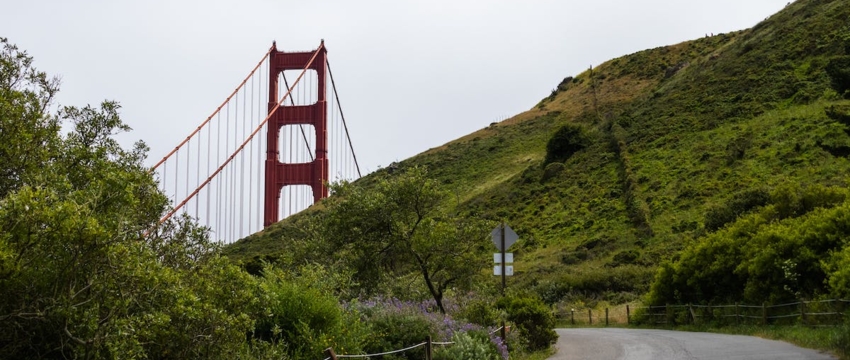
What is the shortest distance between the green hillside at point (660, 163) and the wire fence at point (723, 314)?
360 centimetres

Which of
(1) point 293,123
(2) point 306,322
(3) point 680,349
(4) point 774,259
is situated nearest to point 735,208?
(4) point 774,259

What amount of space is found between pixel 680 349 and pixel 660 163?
44.6m

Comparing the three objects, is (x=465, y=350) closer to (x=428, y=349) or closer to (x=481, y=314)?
(x=428, y=349)

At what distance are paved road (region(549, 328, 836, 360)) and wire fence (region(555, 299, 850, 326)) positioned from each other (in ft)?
5.36

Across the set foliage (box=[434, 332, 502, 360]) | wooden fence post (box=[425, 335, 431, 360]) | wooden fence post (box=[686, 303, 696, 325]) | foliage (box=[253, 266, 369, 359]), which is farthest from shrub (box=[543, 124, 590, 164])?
foliage (box=[253, 266, 369, 359])

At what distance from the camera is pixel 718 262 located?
27.0 metres

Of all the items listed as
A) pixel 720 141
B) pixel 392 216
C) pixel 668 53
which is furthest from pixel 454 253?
pixel 668 53

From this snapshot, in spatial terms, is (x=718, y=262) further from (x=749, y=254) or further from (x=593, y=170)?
(x=593, y=170)

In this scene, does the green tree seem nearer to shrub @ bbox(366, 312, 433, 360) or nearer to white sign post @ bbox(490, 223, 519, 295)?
shrub @ bbox(366, 312, 433, 360)

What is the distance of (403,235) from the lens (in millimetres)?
18609

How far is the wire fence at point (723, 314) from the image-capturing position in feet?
63.8

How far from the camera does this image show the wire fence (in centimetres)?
1944

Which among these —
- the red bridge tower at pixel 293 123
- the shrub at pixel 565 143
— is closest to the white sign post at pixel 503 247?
the red bridge tower at pixel 293 123

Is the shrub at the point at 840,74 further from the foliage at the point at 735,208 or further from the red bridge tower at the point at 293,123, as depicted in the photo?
the red bridge tower at the point at 293,123
